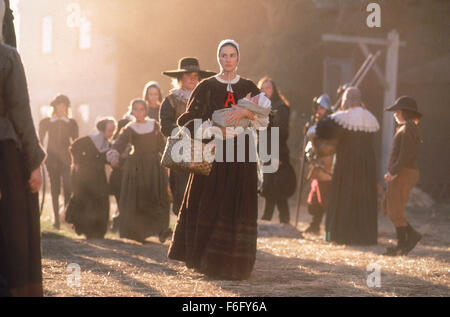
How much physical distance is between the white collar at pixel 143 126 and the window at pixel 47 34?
53.7ft

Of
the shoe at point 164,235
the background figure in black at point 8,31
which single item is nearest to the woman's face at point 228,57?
the background figure in black at point 8,31

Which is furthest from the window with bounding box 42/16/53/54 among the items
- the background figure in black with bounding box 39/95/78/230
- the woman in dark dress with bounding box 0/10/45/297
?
the woman in dark dress with bounding box 0/10/45/297

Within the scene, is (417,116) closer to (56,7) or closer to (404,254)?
(404,254)

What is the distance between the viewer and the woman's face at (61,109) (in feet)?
39.3

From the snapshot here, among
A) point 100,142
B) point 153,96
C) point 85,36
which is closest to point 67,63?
point 85,36

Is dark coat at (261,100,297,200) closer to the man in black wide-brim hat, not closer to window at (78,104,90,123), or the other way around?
the man in black wide-brim hat

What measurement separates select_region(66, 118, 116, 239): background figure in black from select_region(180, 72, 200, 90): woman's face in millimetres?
2207

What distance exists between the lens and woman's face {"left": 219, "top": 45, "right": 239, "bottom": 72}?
257 inches

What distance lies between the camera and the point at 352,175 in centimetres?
987

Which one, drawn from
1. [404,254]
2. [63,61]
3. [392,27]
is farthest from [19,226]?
[63,61]

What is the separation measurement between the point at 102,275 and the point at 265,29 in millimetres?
10929

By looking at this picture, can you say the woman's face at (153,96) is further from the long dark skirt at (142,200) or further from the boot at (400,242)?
the boot at (400,242)

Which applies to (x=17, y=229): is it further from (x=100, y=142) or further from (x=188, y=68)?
(x=100, y=142)

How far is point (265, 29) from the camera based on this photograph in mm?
16641
